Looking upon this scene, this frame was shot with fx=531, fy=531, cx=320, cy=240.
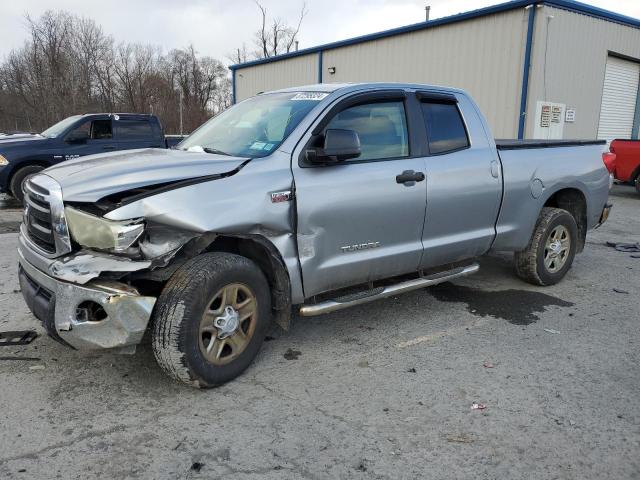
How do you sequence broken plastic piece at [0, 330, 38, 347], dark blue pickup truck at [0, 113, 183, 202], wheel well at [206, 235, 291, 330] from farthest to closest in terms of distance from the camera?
dark blue pickup truck at [0, 113, 183, 202], broken plastic piece at [0, 330, 38, 347], wheel well at [206, 235, 291, 330]

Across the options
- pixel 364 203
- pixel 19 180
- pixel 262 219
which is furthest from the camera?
pixel 19 180

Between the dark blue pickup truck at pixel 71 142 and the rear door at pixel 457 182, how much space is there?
6.99 metres

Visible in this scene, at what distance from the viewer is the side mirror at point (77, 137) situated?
10.9m

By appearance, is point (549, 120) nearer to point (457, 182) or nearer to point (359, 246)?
point (457, 182)

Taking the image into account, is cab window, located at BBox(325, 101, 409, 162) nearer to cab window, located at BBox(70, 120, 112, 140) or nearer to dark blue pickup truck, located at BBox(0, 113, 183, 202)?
dark blue pickup truck, located at BBox(0, 113, 183, 202)

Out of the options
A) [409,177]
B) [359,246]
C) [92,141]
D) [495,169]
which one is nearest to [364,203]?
[359,246]

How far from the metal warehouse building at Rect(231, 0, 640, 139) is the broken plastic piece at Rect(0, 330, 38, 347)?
12877mm

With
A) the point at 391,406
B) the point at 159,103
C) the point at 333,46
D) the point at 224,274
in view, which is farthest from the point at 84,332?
the point at 159,103

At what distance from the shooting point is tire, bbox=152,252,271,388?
304 centimetres

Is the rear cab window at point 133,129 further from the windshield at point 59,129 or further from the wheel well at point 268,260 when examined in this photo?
the wheel well at point 268,260

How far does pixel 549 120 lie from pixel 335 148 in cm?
1265

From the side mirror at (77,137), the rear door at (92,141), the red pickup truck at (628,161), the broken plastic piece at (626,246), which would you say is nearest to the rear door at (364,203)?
the broken plastic piece at (626,246)

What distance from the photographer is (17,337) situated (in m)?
4.03

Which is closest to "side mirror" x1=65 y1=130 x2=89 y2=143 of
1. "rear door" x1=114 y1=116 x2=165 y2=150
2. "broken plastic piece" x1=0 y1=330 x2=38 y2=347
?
"rear door" x1=114 y1=116 x2=165 y2=150
